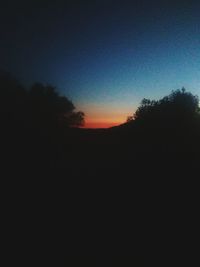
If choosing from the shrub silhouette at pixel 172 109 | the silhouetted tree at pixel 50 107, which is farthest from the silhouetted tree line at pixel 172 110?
the silhouetted tree at pixel 50 107

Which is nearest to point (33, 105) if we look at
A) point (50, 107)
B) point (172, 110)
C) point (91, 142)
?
point (50, 107)

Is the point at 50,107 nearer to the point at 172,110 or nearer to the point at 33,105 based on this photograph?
the point at 33,105

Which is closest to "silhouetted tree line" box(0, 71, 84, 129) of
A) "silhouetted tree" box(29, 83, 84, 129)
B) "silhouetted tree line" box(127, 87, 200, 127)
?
"silhouetted tree" box(29, 83, 84, 129)

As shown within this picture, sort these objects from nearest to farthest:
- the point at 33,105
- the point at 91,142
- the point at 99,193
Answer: the point at 99,193 < the point at 33,105 < the point at 91,142

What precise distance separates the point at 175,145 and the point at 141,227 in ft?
62.4

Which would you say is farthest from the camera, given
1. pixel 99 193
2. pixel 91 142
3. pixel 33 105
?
pixel 91 142

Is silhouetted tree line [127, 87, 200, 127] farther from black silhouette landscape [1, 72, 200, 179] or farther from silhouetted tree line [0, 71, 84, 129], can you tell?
silhouetted tree line [0, 71, 84, 129]

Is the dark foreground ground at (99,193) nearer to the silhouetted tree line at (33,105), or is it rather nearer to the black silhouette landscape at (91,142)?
the black silhouette landscape at (91,142)

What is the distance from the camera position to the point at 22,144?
28.9 meters

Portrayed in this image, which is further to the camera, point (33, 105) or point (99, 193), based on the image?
point (33, 105)

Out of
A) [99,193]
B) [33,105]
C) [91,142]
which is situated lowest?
[99,193]

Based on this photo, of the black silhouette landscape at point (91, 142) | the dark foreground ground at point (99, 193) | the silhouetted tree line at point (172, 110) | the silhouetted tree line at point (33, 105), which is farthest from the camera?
the silhouetted tree line at point (172, 110)

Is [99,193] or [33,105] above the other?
[33,105]

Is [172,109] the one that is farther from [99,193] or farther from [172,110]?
[99,193]
